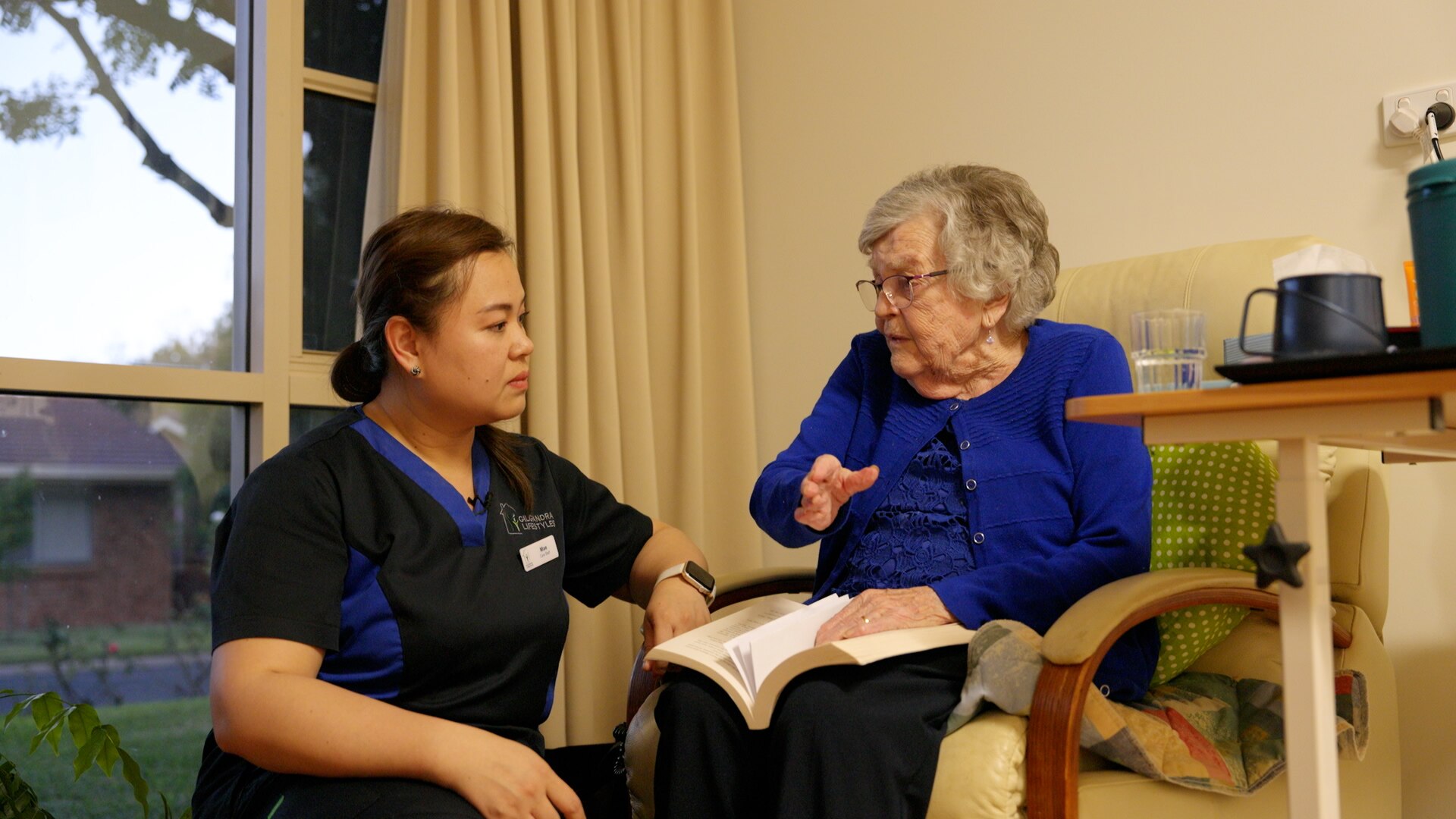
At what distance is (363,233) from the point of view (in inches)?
101

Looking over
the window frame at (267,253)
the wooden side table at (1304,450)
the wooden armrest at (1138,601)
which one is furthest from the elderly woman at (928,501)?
the window frame at (267,253)

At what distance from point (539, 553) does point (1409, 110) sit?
5.29 ft

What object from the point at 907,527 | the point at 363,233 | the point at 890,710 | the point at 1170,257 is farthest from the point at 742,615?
the point at 363,233

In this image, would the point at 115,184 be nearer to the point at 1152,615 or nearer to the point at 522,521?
the point at 522,521

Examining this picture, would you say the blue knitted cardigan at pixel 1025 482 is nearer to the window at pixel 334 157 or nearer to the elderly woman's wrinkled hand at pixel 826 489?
the elderly woman's wrinkled hand at pixel 826 489

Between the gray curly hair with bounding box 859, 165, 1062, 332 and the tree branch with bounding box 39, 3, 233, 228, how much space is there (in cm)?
151

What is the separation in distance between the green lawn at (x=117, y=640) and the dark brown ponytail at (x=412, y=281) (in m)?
0.96

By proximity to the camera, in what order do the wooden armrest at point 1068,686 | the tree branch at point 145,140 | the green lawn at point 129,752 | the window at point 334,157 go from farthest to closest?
1. the window at point 334,157
2. the tree branch at point 145,140
3. the green lawn at point 129,752
4. the wooden armrest at point 1068,686

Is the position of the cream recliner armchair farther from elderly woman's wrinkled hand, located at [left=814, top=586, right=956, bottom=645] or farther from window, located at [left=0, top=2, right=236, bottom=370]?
window, located at [left=0, top=2, right=236, bottom=370]

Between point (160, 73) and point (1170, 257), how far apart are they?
2.08m

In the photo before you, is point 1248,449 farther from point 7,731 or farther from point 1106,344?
point 7,731

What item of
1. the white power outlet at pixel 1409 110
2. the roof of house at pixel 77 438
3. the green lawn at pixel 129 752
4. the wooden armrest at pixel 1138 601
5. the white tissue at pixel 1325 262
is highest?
the white power outlet at pixel 1409 110

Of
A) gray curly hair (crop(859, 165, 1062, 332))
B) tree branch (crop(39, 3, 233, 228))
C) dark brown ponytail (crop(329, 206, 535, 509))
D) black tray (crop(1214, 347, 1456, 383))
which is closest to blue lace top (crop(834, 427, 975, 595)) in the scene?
gray curly hair (crop(859, 165, 1062, 332))

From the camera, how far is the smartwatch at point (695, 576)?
1769 millimetres
